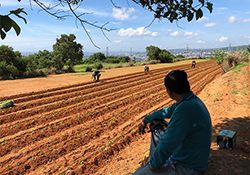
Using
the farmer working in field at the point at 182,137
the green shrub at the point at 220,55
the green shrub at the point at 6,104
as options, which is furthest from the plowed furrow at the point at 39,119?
the green shrub at the point at 220,55

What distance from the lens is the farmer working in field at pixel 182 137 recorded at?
2.84 metres

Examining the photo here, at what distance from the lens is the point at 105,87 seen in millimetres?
20641

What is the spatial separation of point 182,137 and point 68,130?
8200mm

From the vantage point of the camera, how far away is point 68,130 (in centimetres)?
1062

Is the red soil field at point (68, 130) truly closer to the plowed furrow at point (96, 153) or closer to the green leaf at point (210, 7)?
the plowed furrow at point (96, 153)

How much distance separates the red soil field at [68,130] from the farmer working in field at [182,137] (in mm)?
4631

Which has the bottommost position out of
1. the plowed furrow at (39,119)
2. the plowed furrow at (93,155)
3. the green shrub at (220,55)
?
the plowed furrow at (93,155)

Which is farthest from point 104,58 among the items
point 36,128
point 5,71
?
point 36,128

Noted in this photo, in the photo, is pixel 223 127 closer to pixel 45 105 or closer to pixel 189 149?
pixel 189 149

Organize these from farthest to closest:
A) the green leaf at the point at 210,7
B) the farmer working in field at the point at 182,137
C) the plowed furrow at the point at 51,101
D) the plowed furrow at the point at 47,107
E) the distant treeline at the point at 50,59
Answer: the distant treeline at the point at 50,59, the plowed furrow at the point at 51,101, the plowed furrow at the point at 47,107, the green leaf at the point at 210,7, the farmer working in field at the point at 182,137

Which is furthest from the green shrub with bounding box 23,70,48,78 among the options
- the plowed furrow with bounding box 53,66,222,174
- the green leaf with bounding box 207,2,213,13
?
the green leaf with bounding box 207,2,213,13

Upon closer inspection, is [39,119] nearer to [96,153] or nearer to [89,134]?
[89,134]

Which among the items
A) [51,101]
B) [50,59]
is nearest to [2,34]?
[51,101]

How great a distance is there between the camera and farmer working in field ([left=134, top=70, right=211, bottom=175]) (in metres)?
2.84
